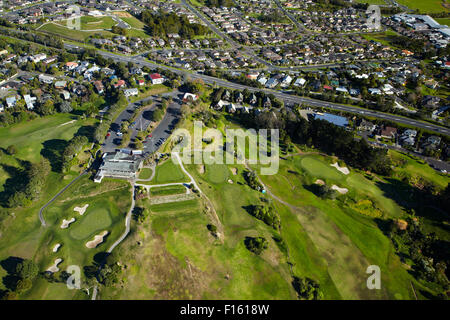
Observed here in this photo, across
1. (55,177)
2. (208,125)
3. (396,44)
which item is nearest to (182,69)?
(208,125)

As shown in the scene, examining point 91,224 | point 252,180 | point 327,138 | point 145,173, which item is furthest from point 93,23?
point 327,138

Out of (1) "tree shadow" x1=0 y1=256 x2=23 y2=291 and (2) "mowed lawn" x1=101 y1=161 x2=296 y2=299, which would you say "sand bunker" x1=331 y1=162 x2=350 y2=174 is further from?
(1) "tree shadow" x1=0 y1=256 x2=23 y2=291

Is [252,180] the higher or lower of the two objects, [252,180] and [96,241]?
the higher

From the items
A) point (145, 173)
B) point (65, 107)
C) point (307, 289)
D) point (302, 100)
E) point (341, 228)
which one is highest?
point (65, 107)

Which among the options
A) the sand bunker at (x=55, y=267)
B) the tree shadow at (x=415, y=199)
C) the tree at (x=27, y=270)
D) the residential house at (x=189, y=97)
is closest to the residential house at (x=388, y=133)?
the tree shadow at (x=415, y=199)

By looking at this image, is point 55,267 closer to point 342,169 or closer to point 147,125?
point 147,125

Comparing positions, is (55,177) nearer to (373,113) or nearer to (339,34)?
(373,113)
